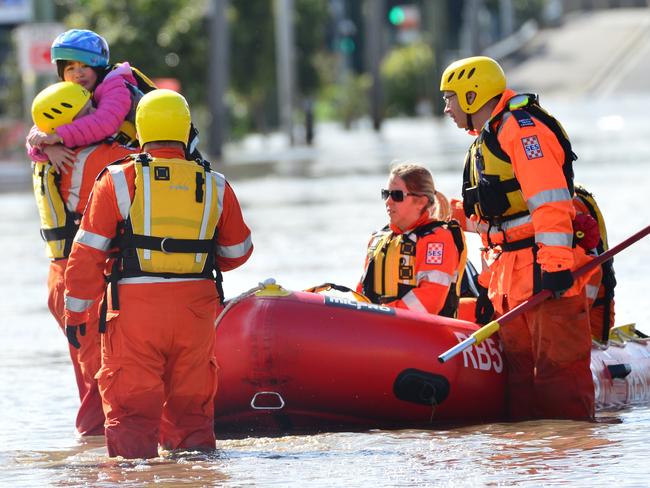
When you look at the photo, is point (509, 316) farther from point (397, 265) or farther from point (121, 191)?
point (121, 191)

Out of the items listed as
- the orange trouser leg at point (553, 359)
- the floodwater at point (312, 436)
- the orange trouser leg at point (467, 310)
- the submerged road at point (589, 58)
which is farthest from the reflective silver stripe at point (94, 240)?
the submerged road at point (589, 58)

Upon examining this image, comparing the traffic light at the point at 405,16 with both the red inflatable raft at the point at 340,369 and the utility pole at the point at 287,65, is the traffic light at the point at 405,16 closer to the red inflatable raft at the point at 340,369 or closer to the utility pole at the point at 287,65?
the utility pole at the point at 287,65

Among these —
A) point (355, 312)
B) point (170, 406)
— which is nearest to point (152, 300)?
point (170, 406)

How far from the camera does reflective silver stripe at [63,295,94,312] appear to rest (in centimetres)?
691

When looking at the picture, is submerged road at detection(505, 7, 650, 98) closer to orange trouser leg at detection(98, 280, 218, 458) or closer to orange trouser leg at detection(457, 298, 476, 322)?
orange trouser leg at detection(457, 298, 476, 322)

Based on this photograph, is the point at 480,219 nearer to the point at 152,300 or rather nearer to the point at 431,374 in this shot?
the point at 431,374

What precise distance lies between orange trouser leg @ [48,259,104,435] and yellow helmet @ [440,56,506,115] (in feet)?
6.24

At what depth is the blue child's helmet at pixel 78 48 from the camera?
815cm

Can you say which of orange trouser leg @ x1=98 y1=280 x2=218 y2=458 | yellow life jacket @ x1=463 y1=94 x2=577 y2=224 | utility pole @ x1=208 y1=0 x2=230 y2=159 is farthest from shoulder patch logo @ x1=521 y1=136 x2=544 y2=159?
utility pole @ x1=208 y1=0 x2=230 y2=159

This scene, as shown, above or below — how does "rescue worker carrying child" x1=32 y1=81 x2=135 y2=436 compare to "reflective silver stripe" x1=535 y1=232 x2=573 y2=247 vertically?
above

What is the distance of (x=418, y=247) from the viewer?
8125 mm

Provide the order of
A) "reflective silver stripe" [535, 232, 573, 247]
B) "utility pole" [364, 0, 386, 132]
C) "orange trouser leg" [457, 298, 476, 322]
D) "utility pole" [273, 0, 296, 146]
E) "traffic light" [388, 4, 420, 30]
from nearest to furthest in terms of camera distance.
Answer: "reflective silver stripe" [535, 232, 573, 247] < "orange trouser leg" [457, 298, 476, 322] < "utility pole" [273, 0, 296, 146] < "utility pole" [364, 0, 386, 132] < "traffic light" [388, 4, 420, 30]

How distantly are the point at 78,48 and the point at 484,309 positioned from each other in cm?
228

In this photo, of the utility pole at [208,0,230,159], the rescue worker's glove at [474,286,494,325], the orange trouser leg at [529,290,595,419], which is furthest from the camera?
the utility pole at [208,0,230,159]
